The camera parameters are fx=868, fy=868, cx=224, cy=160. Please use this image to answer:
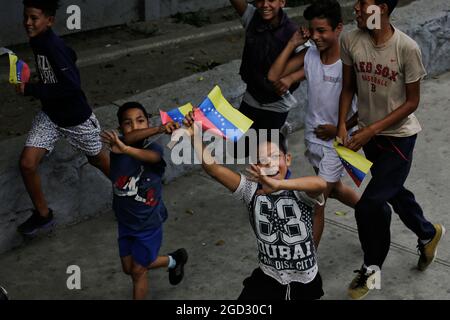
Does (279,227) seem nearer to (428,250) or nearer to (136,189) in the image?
(136,189)

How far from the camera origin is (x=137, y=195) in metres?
4.74

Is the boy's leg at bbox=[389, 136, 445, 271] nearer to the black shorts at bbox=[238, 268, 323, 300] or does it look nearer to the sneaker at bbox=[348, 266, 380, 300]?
the sneaker at bbox=[348, 266, 380, 300]

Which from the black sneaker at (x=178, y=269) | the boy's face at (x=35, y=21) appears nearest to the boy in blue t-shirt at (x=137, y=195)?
the black sneaker at (x=178, y=269)

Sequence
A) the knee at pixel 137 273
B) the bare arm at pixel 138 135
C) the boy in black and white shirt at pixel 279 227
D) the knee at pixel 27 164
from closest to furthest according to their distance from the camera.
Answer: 1. the boy in black and white shirt at pixel 279 227
2. the bare arm at pixel 138 135
3. the knee at pixel 137 273
4. the knee at pixel 27 164

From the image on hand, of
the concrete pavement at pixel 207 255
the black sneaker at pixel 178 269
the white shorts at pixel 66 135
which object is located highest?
the white shorts at pixel 66 135

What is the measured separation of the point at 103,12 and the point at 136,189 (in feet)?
16.0

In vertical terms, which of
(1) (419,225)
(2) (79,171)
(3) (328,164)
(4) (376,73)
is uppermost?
(4) (376,73)

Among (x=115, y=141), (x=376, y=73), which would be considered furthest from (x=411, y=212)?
(x=115, y=141)

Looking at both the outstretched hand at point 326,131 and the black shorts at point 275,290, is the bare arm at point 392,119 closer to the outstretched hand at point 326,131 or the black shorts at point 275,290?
the outstretched hand at point 326,131

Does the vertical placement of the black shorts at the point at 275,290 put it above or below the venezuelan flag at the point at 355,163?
below

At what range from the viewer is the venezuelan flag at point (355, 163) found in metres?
4.62

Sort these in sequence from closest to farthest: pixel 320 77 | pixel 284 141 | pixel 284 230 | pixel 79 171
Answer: pixel 284 230 < pixel 284 141 < pixel 320 77 < pixel 79 171

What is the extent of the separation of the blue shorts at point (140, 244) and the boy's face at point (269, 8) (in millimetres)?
1529

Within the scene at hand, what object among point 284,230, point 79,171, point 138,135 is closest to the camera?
point 284,230
